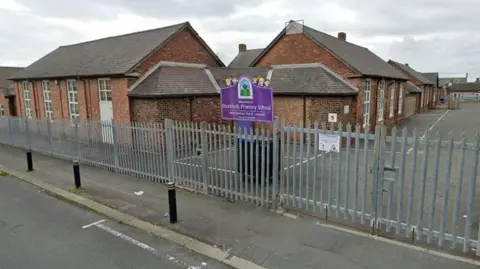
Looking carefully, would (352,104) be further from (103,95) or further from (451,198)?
(103,95)

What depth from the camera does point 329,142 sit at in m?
5.63

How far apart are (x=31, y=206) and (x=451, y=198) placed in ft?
31.8

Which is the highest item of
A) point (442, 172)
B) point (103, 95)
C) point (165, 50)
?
point (165, 50)

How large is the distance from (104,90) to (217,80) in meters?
5.96

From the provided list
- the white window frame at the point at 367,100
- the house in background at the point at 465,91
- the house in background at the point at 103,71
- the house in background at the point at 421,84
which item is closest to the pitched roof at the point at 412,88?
the house in background at the point at 421,84

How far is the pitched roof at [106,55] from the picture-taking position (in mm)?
15242

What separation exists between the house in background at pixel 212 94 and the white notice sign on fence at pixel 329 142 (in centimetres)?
952

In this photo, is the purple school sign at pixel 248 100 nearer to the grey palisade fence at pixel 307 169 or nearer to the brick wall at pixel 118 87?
the grey palisade fence at pixel 307 169

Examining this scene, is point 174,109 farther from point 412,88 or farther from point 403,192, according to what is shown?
point 412,88

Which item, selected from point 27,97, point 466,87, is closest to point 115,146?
point 27,97

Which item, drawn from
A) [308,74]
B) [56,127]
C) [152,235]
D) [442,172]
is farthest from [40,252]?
[308,74]

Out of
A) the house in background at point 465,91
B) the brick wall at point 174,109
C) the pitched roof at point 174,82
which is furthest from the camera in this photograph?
the house in background at point 465,91

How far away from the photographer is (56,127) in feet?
39.3

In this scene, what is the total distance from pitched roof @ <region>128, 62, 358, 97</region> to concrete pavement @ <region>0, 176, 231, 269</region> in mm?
7843
